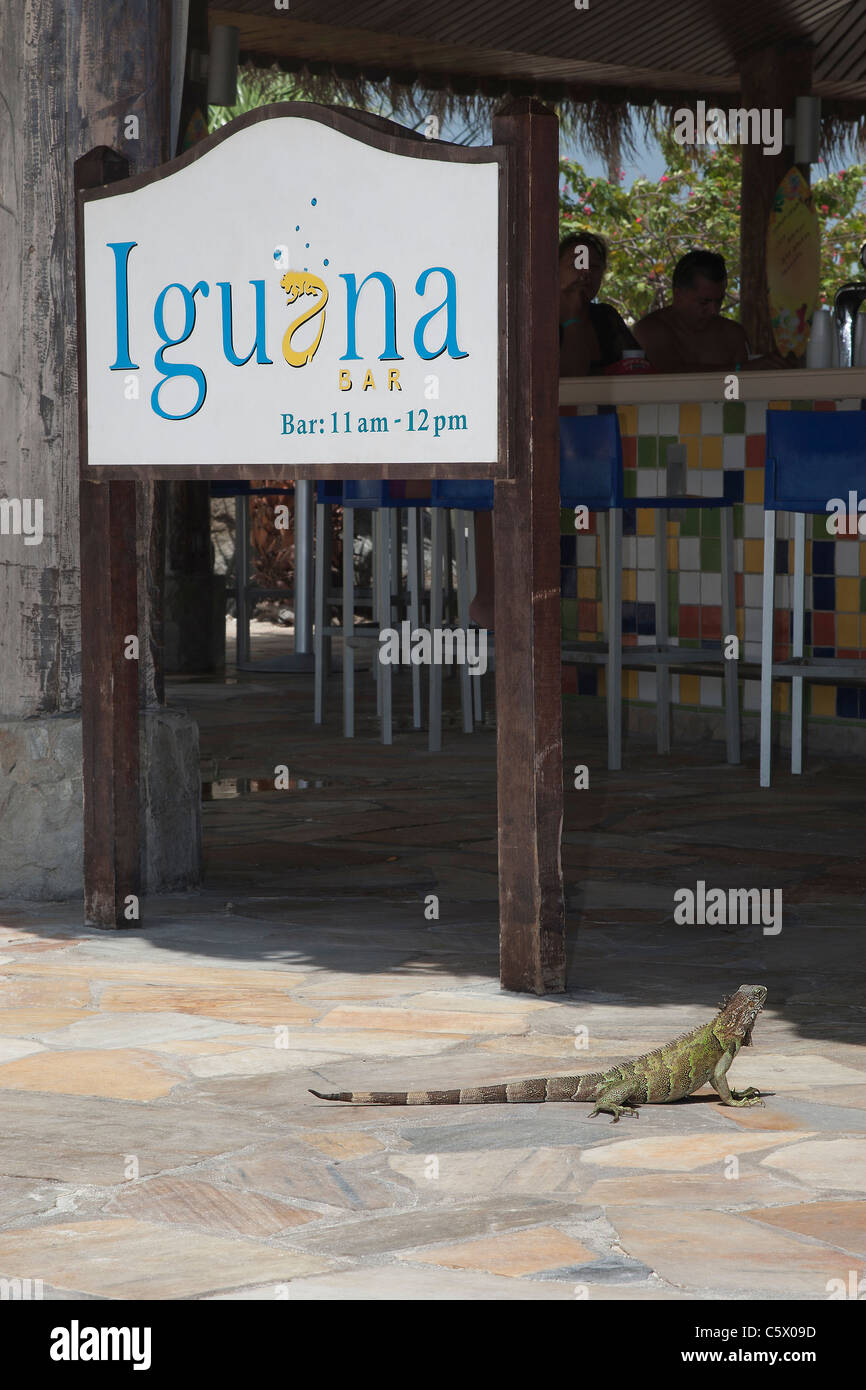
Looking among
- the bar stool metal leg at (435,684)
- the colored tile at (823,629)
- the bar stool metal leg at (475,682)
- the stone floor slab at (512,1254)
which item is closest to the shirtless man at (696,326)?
the bar stool metal leg at (475,682)

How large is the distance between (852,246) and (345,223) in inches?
653

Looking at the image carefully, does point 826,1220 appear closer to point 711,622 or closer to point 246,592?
point 711,622

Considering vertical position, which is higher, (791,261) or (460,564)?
(791,261)

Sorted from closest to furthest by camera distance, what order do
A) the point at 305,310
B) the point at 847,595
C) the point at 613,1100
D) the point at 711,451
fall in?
1. the point at 613,1100
2. the point at 305,310
3. the point at 847,595
4. the point at 711,451

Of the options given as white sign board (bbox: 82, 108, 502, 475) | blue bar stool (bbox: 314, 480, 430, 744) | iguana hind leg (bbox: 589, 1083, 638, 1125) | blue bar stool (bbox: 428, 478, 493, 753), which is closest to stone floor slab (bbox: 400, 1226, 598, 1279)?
iguana hind leg (bbox: 589, 1083, 638, 1125)

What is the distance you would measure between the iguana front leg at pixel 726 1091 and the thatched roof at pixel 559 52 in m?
8.85

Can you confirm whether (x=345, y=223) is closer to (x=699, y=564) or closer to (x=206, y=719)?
(x=699, y=564)

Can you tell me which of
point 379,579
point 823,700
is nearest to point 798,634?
point 823,700

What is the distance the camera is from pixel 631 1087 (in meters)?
2.91

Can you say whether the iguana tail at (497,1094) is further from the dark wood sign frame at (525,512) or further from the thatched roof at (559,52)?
the thatched roof at (559,52)

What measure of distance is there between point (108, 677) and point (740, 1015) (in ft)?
5.53

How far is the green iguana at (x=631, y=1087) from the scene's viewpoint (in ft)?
9.61

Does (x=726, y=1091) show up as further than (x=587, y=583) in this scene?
No
